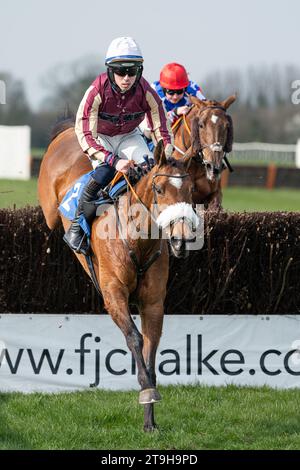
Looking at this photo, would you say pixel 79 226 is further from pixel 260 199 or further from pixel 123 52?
pixel 260 199

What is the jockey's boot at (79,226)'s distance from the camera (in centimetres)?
600

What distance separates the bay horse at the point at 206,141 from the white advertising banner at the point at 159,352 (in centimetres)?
150

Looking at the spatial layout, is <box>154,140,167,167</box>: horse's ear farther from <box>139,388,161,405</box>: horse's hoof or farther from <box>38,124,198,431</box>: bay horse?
<box>139,388,161,405</box>: horse's hoof

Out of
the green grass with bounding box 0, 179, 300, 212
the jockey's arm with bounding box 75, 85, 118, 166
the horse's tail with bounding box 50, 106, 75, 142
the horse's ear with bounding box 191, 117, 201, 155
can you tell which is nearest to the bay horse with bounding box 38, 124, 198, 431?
the jockey's arm with bounding box 75, 85, 118, 166

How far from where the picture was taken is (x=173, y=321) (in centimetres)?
681

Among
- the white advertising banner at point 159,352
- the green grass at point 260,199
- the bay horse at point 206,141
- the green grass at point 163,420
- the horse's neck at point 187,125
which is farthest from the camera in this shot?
the green grass at point 260,199

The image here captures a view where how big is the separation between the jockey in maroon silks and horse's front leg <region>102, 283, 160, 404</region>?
631 mm

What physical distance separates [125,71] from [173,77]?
10.1 ft

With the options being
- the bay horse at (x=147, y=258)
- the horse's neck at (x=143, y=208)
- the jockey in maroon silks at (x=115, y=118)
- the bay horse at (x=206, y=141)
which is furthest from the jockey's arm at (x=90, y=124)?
the bay horse at (x=206, y=141)

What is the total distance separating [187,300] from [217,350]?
50cm

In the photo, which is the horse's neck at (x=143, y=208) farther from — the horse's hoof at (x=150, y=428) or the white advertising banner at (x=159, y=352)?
the white advertising banner at (x=159, y=352)
